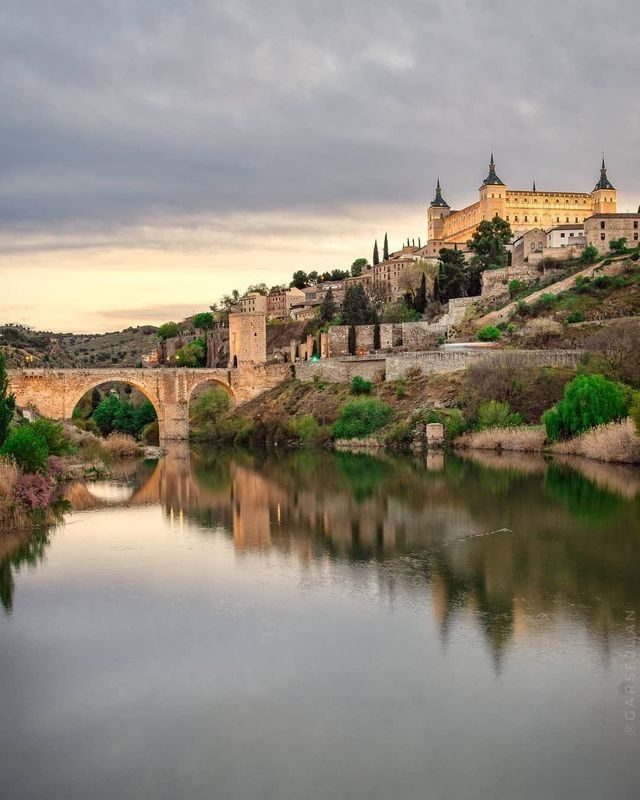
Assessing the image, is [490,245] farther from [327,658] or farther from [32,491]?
[327,658]

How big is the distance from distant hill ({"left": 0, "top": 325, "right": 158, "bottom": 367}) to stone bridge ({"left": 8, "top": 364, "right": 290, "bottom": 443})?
9.48 meters

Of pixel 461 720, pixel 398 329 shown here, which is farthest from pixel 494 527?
pixel 398 329

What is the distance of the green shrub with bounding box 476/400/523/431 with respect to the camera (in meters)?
40.7

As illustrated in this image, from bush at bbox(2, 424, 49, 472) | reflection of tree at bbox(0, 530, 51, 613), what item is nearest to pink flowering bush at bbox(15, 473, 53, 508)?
bush at bbox(2, 424, 49, 472)

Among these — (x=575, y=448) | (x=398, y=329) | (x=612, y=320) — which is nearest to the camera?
(x=575, y=448)

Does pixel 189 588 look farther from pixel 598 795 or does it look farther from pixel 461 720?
pixel 598 795

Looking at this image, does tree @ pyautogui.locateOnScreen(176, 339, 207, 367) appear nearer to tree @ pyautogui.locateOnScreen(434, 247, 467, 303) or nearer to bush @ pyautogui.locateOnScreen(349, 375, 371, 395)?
tree @ pyautogui.locateOnScreen(434, 247, 467, 303)

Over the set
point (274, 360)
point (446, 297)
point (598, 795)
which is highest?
point (446, 297)

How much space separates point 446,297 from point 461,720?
209 ft

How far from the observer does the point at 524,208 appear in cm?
9800

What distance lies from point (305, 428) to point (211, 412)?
12328 millimetres

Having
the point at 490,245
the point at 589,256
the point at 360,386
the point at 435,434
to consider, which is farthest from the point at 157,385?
the point at 490,245

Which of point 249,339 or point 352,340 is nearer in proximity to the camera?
point 352,340

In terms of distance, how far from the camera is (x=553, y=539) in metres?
18.8
